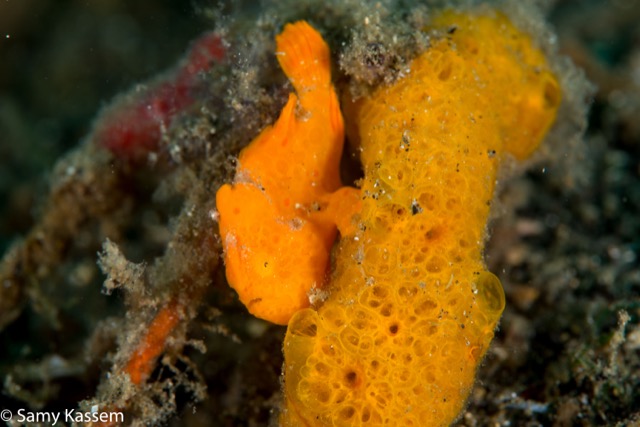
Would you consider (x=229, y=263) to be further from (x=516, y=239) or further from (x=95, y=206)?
(x=516, y=239)

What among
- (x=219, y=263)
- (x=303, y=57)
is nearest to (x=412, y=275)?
(x=219, y=263)

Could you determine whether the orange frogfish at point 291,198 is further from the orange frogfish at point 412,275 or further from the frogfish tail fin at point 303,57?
the orange frogfish at point 412,275

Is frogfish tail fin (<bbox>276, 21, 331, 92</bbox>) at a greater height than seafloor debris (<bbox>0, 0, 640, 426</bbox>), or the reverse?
frogfish tail fin (<bbox>276, 21, 331, 92</bbox>)

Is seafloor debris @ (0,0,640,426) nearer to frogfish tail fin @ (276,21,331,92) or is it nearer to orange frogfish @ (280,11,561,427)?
frogfish tail fin @ (276,21,331,92)

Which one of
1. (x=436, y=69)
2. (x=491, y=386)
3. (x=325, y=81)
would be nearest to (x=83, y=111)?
(x=325, y=81)

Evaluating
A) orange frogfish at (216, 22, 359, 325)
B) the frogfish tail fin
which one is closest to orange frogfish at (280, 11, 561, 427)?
orange frogfish at (216, 22, 359, 325)

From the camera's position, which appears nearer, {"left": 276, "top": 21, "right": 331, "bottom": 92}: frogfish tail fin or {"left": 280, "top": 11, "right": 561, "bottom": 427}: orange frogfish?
{"left": 280, "top": 11, "right": 561, "bottom": 427}: orange frogfish

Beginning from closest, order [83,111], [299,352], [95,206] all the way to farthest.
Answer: [299,352] < [95,206] < [83,111]
